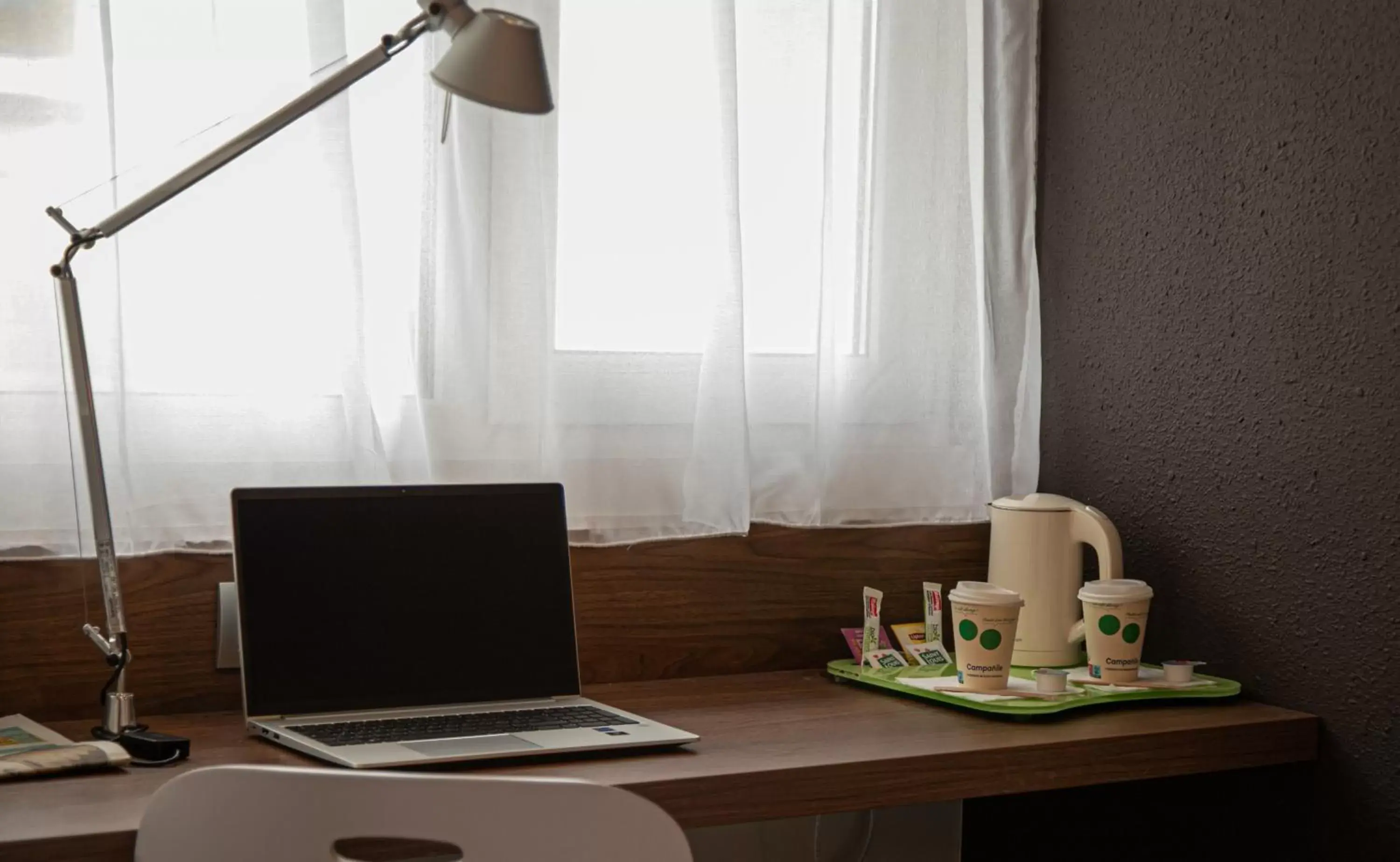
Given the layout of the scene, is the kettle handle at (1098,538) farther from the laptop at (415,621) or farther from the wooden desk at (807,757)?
the laptop at (415,621)

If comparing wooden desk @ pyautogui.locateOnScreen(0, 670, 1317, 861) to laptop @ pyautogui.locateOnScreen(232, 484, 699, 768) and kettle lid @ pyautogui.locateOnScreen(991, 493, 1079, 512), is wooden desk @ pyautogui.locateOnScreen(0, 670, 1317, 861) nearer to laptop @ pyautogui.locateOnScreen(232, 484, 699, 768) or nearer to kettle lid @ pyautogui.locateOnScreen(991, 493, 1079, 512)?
laptop @ pyautogui.locateOnScreen(232, 484, 699, 768)

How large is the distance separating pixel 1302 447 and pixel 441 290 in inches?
36.1

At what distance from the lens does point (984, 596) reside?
1.42m

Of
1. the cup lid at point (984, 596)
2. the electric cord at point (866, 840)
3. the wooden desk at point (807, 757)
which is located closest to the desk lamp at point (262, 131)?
the wooden desk at point (807, 757)

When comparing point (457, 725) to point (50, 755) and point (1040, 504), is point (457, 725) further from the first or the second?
point (1040, 504)

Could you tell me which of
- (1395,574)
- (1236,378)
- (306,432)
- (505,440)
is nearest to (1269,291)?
(1236,378)

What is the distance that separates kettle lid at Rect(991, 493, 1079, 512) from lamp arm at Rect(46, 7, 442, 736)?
87 cm

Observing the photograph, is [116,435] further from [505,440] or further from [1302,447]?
[1302,447]

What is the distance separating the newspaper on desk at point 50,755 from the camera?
3.51 feet

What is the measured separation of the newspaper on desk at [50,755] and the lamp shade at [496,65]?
606 millimetres

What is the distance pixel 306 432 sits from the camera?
4.64 ft

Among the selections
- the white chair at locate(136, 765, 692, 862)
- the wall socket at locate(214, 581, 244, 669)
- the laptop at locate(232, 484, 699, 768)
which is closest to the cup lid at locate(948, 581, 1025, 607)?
the laptop at locate(232, 484, 699, 768)

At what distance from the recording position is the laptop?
1.25 meters

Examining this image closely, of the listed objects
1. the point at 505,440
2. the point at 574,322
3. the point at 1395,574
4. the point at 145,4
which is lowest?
the point at 1395,574
